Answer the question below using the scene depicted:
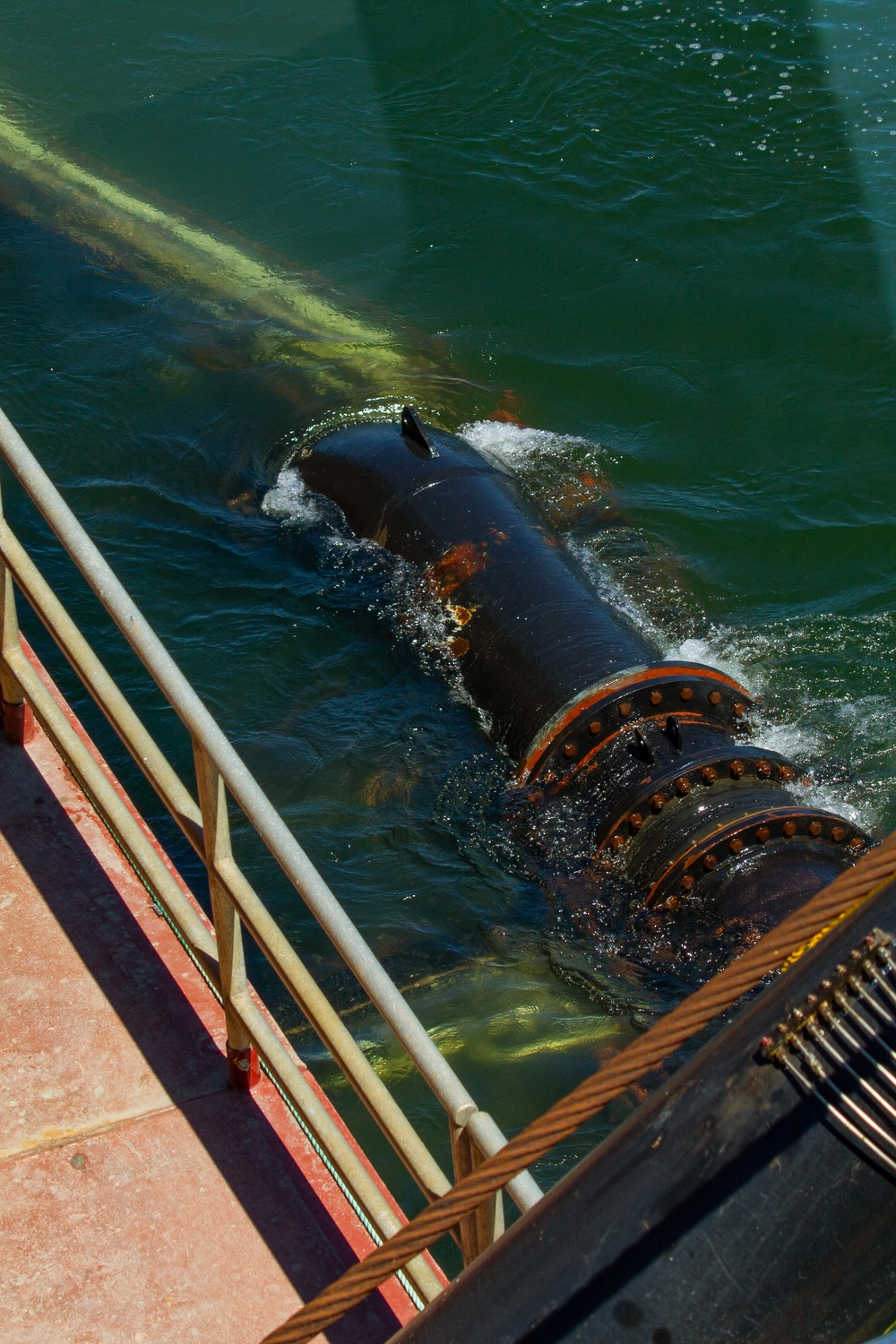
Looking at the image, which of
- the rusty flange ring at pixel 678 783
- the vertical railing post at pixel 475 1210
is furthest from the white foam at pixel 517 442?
the vertical railing post at pixel 475 1210

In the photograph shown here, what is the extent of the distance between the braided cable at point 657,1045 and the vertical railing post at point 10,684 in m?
2.37

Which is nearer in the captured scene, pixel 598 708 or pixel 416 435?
pixel 598 708

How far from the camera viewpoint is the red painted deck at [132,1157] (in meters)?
2.59

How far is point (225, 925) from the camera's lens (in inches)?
107

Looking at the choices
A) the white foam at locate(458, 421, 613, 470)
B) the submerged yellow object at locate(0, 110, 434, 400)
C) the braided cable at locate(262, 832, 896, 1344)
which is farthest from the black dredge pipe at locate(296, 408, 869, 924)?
the braided cable at locate(262, 832, 896, 1344)

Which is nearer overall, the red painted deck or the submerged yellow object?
the red painted deck

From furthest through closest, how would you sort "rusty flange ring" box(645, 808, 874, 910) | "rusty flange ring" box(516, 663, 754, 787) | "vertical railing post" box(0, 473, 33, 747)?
"rusty flange ring" box(516, 663, 754, 787) < "rusty flange ring" box(645, 808, 874, 910) < "vertical railing post" box(0, 473, 33, 747)

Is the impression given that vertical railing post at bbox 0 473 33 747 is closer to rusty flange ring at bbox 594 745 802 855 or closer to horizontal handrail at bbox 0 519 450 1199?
horizontal handrail at bbox 0 519 450 1199

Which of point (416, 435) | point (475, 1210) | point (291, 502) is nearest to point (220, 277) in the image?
point (291, 502)

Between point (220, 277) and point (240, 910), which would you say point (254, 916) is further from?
point (220, 277)

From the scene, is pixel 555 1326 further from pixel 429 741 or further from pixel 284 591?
pixel 284 591

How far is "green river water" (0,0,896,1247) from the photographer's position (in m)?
6.39

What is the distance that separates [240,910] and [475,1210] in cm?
75

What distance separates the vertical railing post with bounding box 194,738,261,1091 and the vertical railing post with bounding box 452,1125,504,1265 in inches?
28.6
